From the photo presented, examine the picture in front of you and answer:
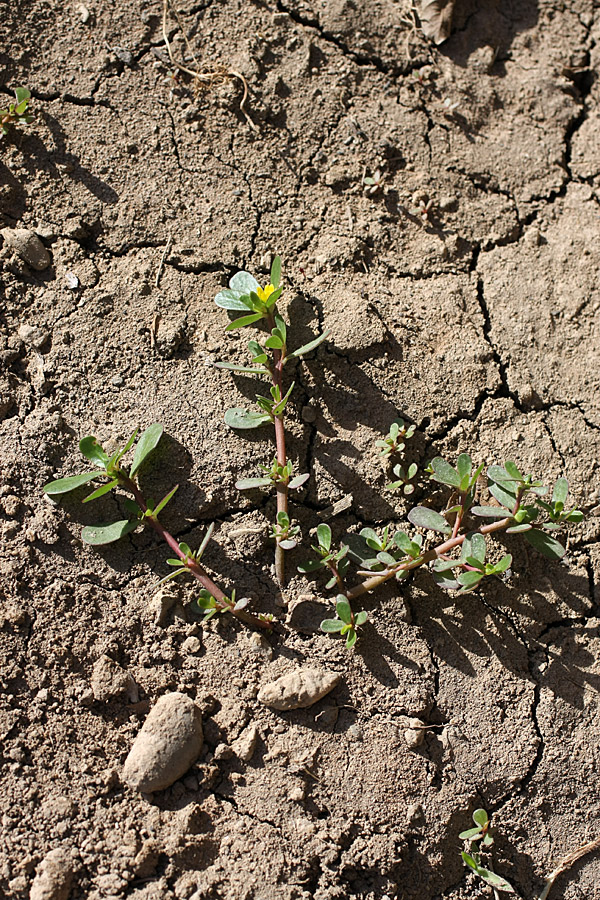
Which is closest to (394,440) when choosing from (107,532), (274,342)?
(274,342)

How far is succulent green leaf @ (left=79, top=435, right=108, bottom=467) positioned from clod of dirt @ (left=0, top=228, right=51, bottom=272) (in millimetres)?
746

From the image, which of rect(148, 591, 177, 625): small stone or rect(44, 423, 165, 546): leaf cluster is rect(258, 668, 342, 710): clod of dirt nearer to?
rect(148, 591, 177, 625): small stone

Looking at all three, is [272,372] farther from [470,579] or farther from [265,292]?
[470,579]

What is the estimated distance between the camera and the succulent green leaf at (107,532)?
2.38 m

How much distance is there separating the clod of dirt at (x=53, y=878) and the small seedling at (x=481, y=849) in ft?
3.97

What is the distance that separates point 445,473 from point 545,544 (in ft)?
1.32

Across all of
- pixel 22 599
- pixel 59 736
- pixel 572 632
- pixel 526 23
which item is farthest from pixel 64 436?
pixel 526 23

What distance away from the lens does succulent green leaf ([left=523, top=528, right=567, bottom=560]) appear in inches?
94.2

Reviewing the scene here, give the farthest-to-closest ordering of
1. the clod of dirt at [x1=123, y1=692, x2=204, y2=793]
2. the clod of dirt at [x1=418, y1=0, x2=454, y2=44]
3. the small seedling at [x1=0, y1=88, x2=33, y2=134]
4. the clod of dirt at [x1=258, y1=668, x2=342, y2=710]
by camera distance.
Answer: the clod of dirt at [x1=418, y1=0, x2=454, y2=44] → the small seedling at [x1=0, y1=88, x2=33, y2=134] → the clod of dirt at [x1=258, y1=668, x2=342, y2=710] → the clod of dirt at [x1=123, y1=692, x2=204, y2=793]

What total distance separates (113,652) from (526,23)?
3.11m

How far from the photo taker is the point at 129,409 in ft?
8.43

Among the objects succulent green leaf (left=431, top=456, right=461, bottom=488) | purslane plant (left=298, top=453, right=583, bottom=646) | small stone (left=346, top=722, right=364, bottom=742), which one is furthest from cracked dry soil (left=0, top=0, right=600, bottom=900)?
succulent green leaf (left=431, top=456, right=461, bottom=488)

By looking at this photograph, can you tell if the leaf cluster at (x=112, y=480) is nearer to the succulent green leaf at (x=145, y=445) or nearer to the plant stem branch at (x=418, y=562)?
the succulent green leaf at (x=145, y=445)

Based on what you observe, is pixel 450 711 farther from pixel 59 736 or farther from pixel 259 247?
pixel 259 247
